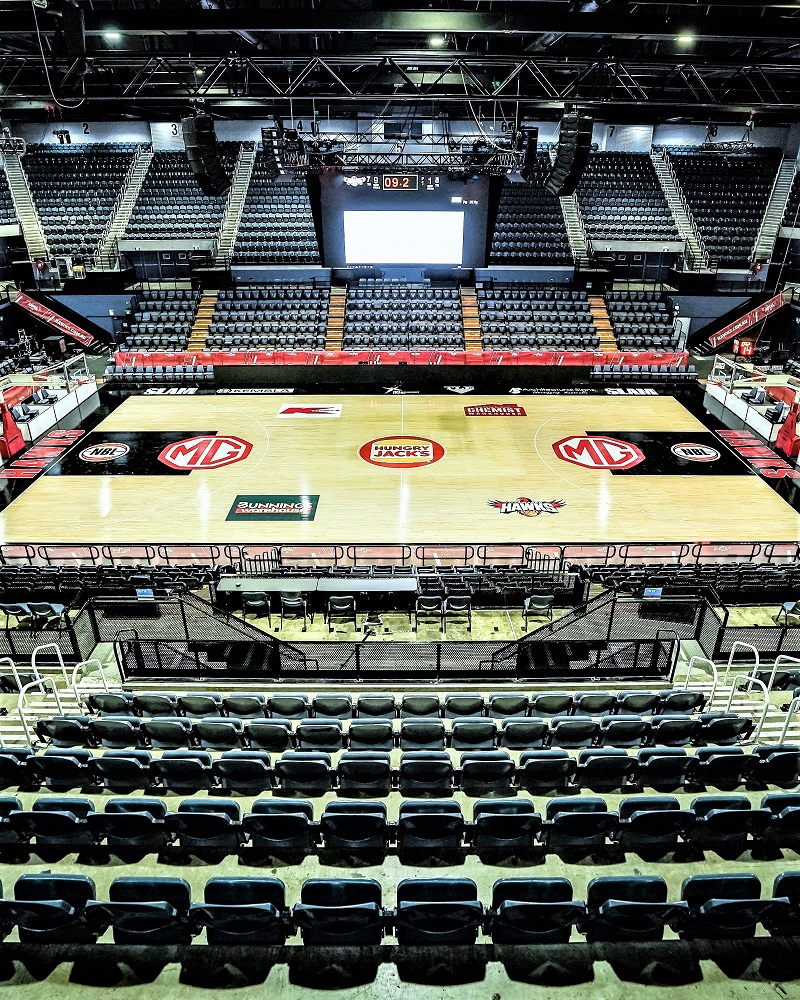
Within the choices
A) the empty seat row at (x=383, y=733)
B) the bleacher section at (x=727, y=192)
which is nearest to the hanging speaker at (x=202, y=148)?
the empty seat row at (x=383, y=733)

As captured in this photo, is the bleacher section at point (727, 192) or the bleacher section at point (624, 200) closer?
the bleacher section at point (624, 200)

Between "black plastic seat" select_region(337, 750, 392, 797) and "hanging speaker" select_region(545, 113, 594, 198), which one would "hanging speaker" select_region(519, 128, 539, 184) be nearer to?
"hanging speaker" select_region(545, 113, 594, 198)

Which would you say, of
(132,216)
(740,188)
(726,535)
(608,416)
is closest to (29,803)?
(726,535)

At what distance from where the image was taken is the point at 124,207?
29891 millimetres

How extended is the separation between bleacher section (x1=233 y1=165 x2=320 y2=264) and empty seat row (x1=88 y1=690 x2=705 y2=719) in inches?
870

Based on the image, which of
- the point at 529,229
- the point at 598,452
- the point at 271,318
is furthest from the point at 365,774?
the point at 529,229

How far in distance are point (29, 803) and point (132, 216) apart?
28533mm

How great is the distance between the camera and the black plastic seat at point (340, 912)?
14.9ft

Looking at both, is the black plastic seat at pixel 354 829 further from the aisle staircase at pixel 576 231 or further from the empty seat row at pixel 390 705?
the aisle staircase at pixel 576 231

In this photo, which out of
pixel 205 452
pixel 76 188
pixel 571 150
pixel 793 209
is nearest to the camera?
pixel 571 150

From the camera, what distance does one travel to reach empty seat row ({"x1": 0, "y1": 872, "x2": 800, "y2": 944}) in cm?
456

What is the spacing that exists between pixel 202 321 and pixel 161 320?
149 centimetres

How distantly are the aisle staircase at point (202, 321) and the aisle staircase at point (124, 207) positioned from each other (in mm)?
4075

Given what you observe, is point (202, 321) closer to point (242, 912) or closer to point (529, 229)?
point (529, 229)
